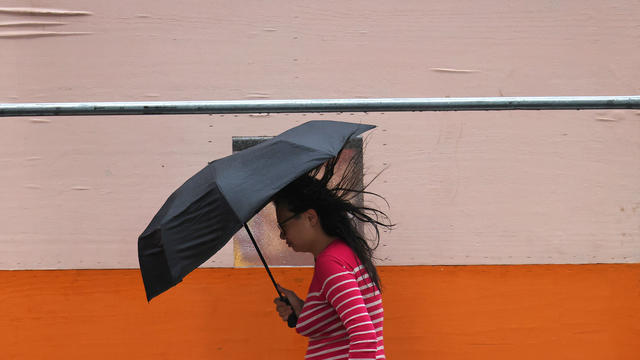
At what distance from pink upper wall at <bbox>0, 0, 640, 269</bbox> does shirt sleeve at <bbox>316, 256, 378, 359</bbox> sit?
0.89m

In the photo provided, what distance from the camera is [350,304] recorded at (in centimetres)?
237

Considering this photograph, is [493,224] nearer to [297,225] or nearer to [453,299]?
[453,299]

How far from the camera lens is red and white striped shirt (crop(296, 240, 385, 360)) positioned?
7.77 feet

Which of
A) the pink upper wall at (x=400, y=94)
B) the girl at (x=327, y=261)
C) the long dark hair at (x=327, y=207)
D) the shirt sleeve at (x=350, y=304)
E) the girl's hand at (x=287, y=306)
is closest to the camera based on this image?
the shirt sleeve at (x=350, y=304)

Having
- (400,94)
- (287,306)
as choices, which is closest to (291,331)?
(287,306)

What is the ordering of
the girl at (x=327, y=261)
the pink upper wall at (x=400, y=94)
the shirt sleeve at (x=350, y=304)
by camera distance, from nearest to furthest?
the shirt sleeve at (x=350, y=304) → the girl at (x=327, y=261) → the pink upper wall at (x=400, y=94)

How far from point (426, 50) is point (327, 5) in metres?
0.51

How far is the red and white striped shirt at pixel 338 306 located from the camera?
2367mm

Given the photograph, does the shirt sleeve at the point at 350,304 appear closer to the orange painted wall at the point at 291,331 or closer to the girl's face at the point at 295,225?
the girl's face at the point at 295,225

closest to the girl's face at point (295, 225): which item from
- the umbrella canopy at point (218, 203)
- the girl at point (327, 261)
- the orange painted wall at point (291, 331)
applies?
the girl at point (327, 261)

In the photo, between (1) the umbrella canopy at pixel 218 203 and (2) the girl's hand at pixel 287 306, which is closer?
(1) the umbrella canopy at pixel 218 203

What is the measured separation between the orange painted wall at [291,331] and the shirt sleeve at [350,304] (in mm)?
864

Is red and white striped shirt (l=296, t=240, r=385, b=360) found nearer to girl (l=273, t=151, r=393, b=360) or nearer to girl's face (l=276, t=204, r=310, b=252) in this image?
girl (l=273, t=151, r=393, b=360)

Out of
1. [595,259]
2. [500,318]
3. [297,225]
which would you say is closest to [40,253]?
[297,225]
